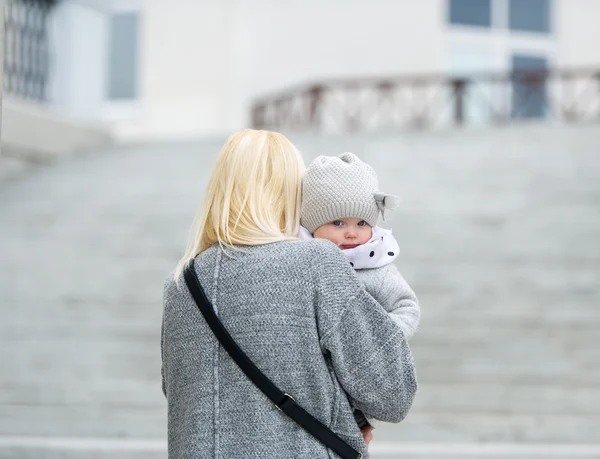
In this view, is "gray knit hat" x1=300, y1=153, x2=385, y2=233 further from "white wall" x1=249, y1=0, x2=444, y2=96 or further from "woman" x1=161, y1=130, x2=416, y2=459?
"white wall" x1=249, y1=0, x2=444, y2=96

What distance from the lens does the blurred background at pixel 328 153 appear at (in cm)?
607

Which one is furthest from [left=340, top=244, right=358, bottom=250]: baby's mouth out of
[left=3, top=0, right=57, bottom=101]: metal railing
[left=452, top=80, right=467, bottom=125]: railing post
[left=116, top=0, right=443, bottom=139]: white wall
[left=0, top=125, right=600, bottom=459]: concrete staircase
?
[left=116, top=0, right=443, bottom=139]: white wall

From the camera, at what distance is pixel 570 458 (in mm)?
4973

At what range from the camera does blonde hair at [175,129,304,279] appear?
73.9 inches

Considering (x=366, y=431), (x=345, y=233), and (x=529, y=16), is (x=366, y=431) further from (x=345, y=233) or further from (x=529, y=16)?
(x=529, y=16)

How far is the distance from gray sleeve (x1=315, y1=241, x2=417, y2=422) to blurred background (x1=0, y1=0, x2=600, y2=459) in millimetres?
1197

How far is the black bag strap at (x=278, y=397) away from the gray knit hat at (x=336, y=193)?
1.00 feet

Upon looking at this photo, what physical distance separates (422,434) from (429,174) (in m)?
5.87

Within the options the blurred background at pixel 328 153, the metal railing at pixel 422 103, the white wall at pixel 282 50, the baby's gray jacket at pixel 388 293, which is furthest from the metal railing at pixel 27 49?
the baby's gray jacket at pixel 388 293

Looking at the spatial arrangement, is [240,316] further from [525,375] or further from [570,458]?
[525,375]

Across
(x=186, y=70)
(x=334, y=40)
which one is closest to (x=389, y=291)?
(x=334, y=40)

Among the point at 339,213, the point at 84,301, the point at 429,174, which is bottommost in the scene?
the point at 84,301

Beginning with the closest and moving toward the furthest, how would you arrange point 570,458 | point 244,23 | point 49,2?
point 570,458, point 49,2, point 244,23

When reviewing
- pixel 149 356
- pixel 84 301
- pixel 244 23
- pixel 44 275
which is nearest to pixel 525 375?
pixel 149 356
